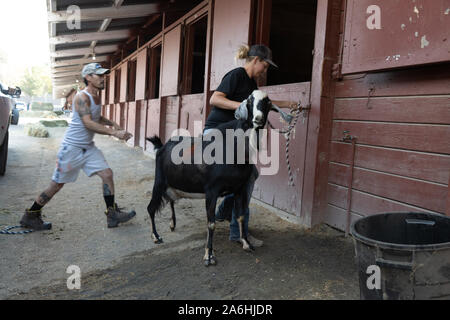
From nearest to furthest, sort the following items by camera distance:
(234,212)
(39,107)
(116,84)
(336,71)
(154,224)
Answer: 1. (234,212)
2. (154,224)
3. (336,71)
4. (116,84)
5. (39,107)

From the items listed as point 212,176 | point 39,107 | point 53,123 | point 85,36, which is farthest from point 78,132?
point 39,107

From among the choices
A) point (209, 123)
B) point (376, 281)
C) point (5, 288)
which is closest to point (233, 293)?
point (376, 281)

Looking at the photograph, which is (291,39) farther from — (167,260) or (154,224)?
(167,260)

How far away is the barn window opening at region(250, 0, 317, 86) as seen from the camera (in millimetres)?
8211

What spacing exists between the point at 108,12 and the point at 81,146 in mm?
5713

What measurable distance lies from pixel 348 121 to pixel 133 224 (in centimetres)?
276

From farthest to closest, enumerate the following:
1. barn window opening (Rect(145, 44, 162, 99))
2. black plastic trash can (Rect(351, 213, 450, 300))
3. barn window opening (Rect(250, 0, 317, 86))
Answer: barn window opening (Rect(145, 44, 162, 99))
barn window opening (Rect(250, 0, 317, 86))
black plastic trash can (Rect(351, 213, 450, 300))

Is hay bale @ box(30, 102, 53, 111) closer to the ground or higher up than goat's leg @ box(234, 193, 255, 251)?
higher up

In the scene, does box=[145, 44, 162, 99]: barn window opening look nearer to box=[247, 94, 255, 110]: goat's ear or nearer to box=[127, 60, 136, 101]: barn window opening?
box=[127, 60, 136, 101]: barn window opening

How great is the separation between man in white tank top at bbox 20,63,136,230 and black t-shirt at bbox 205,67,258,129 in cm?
113

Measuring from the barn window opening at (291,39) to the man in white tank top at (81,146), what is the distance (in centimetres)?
492

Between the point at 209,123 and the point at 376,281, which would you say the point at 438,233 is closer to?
Answer: the point at 376,281

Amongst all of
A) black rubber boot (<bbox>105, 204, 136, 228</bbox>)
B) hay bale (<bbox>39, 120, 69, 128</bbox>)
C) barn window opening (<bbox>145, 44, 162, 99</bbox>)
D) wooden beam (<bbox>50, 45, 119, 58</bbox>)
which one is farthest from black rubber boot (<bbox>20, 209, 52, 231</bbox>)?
hay bale (<bbox>39, 120, 69, 128</bbox>)

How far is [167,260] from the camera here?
316cm
